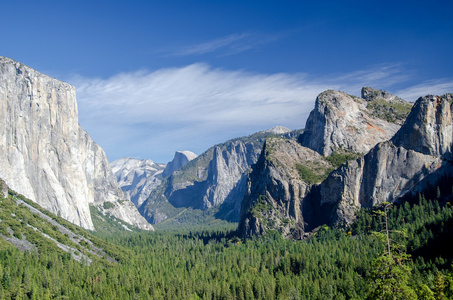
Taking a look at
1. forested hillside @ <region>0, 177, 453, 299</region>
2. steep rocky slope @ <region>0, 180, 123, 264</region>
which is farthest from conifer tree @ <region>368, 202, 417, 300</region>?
steep rocky slope @ <region>0, 180, 123, 264</region>

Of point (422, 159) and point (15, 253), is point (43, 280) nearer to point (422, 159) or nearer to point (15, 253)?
point (15, 253)

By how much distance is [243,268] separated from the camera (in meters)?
153

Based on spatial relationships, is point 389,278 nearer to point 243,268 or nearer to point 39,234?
point 243,268

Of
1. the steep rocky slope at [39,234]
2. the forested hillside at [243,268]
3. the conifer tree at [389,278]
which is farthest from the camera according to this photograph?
the steep rocky slope at [39,234]

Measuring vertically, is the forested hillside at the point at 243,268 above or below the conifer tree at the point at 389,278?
below

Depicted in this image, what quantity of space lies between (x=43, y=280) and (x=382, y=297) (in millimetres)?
95599

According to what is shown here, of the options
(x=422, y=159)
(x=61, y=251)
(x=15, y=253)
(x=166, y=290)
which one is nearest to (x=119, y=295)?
(x=166, y=290)

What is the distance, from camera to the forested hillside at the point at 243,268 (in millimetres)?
114375

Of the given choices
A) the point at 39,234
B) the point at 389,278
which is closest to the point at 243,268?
the point at 39,234

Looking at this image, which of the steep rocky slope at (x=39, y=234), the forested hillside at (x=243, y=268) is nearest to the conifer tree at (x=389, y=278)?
the forested hillside at (x=243, y=268)

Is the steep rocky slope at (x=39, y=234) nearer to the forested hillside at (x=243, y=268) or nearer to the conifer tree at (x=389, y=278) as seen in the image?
the forested hillside at (x=243, y=268)

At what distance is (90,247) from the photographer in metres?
180

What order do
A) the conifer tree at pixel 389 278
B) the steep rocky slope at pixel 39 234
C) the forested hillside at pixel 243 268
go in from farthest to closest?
the steep rocky slope at pixel 39 234
the forested hillside at pixel 243 268
the conifer tree at pixel 389 278

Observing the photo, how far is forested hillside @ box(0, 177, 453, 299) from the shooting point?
375 ft
